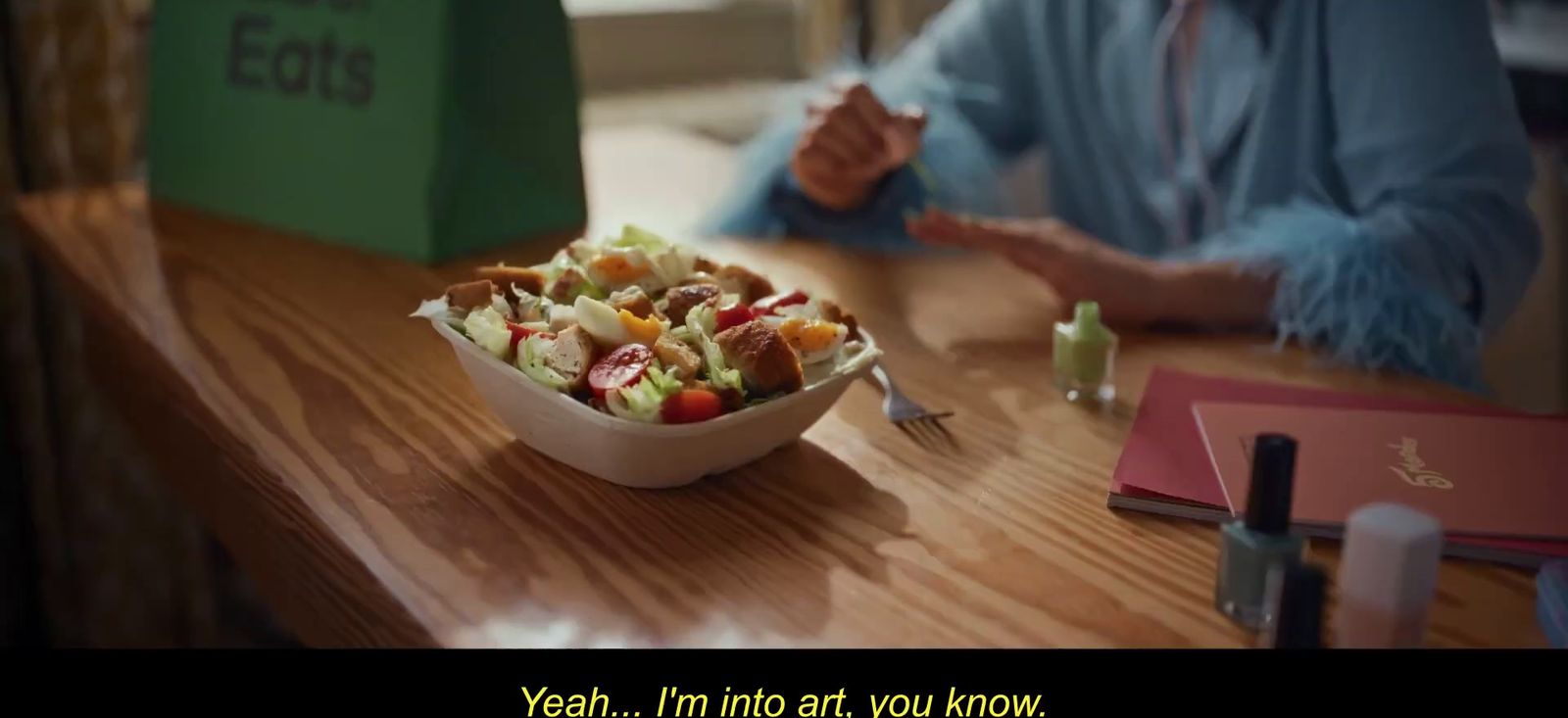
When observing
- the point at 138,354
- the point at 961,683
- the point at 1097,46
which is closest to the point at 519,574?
the point at 961,683

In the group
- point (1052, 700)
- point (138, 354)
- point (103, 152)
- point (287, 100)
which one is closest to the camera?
point (1052, 700)

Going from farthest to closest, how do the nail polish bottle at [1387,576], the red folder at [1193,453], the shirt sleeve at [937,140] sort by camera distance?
1. the shirt sleeve at [937,140]
2. the red folder at [1193,453]
3. the nail polish bottle at [1387,576]

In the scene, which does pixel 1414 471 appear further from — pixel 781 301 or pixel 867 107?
pixel 867 107

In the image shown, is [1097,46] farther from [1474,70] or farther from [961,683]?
[961,683]

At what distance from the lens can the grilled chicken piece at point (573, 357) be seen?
2.26 ft

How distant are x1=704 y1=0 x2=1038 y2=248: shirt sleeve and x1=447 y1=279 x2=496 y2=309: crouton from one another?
20.1 inches

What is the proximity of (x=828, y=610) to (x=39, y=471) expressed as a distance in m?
1.27

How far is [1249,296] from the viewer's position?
0.99 m

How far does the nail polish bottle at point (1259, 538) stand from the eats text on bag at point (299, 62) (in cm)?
84

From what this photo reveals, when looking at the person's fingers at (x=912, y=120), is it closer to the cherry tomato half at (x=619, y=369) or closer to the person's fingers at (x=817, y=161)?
the person's fingers at (x=817, y=161)

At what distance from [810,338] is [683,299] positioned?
0.08 metres

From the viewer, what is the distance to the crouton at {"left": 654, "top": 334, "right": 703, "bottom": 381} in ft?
2.24

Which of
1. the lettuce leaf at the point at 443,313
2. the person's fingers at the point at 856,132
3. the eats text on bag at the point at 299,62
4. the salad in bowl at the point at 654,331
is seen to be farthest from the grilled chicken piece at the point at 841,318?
the eats text on bag at the point at 299,62

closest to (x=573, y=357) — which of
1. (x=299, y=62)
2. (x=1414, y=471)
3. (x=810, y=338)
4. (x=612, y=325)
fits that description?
(x=612, y=325)
